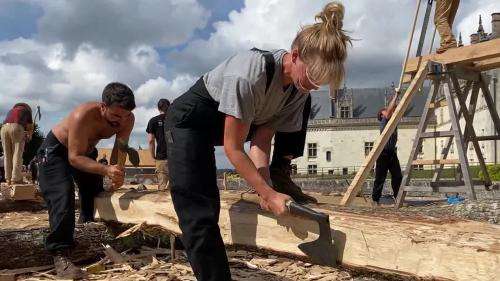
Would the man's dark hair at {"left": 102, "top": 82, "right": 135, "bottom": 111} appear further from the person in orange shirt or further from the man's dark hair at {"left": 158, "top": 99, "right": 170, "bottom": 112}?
the person in orange shirt

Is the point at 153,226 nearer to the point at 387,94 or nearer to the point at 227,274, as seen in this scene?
the point at 227,274

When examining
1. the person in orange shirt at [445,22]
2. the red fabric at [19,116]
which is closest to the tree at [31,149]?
the red fabric at [19,116]

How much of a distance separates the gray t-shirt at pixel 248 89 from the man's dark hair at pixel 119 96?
53.9 inches

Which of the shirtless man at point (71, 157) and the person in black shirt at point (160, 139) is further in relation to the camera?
the person in black shirt at point (160, 139)

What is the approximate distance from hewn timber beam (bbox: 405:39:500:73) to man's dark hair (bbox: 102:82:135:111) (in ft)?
15.5

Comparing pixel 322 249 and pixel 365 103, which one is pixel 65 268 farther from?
pixel 365 103

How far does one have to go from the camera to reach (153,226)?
4188mm

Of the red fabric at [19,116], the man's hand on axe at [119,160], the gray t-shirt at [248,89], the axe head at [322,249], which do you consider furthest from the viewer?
the red fabric at [19,116]

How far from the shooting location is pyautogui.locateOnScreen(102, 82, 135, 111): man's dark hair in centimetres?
427

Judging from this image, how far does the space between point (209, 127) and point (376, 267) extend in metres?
1.18

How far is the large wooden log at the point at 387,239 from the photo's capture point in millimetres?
2395

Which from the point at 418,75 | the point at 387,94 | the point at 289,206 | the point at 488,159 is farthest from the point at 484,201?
the point at 387,94

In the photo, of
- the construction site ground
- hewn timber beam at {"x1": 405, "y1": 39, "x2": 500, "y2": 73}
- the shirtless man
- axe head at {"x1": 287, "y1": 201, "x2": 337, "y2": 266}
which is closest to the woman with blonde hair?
axe head at {"x1": 287, "y1": 201, "x2": 337, "y2": 266}

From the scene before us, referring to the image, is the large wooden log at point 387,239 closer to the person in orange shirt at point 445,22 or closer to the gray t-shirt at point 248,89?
the gray t-shirt at point 248,89
